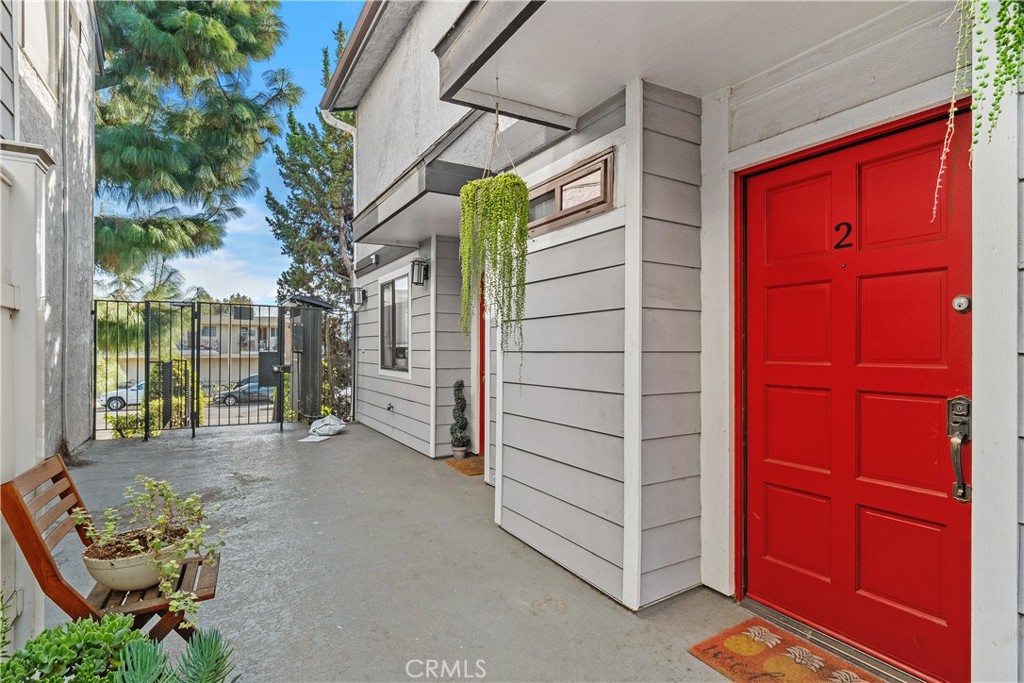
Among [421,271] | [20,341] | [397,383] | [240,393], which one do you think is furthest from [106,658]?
[240,393]

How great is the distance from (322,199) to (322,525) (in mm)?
10410

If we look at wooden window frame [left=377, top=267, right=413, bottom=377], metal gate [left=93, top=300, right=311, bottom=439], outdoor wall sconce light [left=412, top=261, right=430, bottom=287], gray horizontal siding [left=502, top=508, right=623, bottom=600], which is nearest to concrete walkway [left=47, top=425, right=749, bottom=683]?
gray horizontal siding [left=502, top=508, right=623, bottom=600]

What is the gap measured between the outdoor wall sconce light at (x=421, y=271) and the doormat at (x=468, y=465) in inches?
77.2

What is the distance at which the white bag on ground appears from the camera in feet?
22.5

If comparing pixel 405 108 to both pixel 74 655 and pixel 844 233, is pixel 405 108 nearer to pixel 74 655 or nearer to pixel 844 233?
pixel 844 233

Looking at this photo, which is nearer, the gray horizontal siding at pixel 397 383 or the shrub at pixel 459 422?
the shrub at pixel 459 422

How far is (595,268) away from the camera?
8.52 ft

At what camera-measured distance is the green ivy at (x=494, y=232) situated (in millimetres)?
2414

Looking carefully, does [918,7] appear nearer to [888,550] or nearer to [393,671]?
[888,550]

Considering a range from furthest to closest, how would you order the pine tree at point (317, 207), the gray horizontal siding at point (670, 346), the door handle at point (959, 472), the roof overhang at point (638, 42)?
the pine tree at point (317, 207) → the gray horizontal siding at point (670, 346) → the roof overhang at point (638, 42) → the door handle at point (959, 472)

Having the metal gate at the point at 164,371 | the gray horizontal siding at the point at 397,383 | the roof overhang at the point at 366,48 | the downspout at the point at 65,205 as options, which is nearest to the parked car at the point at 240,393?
the metal gate at the point at 164,371

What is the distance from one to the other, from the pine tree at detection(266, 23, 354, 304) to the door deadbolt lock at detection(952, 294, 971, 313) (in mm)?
11829

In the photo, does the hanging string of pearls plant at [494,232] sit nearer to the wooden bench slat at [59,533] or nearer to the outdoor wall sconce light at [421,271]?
the wooden bench slat at [59,533]

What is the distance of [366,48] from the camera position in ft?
22.0
